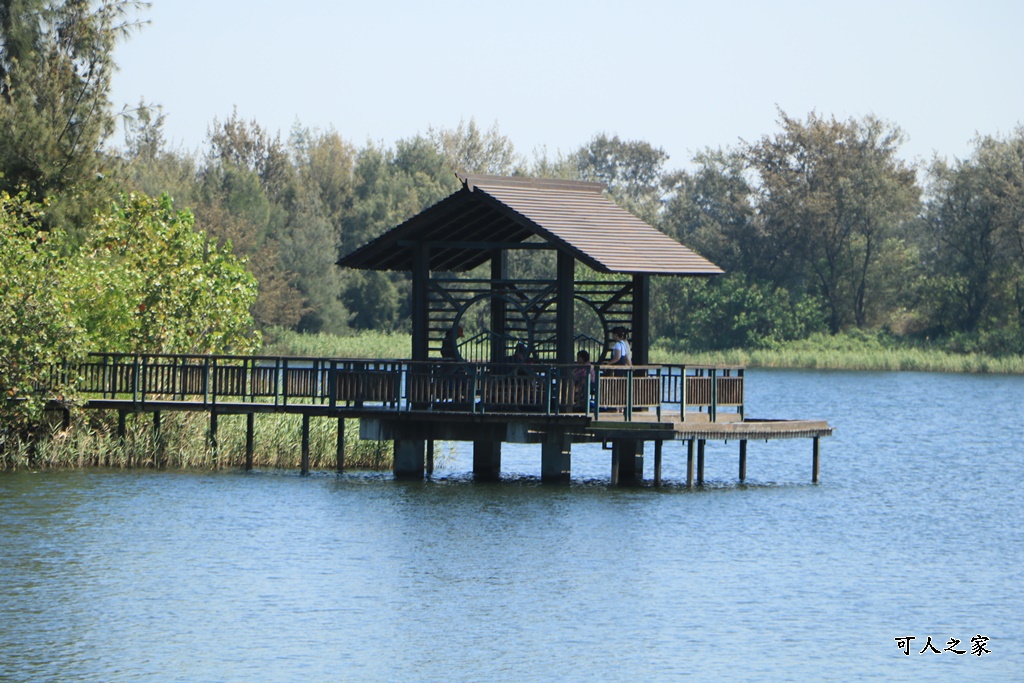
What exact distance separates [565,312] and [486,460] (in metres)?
4.48

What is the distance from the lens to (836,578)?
26547 millimetres

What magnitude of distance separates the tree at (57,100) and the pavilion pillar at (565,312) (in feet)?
61.4

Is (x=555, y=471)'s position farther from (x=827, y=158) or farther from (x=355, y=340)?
(x=827, y=158)

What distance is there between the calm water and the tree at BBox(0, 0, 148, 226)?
47.6ft

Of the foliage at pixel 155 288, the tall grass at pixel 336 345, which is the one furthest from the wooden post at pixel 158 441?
the tall grass at pixel 336 345

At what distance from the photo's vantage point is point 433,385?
34.7 meters

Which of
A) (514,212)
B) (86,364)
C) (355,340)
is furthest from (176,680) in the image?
→ (355,340)

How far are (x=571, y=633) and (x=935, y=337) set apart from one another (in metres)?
74.6

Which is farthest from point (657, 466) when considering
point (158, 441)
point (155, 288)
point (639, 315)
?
point (155, 288)

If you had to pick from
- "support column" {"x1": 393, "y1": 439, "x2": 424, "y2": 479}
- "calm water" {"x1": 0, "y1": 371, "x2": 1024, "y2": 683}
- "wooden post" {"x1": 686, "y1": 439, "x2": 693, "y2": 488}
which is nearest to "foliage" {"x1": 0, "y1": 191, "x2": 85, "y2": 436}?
"calm water" {"x1": 0, "y1": 371, "x2": 1024, "y2": 683}

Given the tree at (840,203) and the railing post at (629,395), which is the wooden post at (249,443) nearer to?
the railing post at (629,395)

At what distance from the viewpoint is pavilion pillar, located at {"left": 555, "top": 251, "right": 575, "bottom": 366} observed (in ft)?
113

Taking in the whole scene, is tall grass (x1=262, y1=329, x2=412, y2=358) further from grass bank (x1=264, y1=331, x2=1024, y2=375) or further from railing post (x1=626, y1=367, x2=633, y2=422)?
railing post (x1=626, y1=367, x2=633, y2=422)

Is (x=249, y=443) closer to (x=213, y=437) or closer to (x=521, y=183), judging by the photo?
(x=213, y=437)
